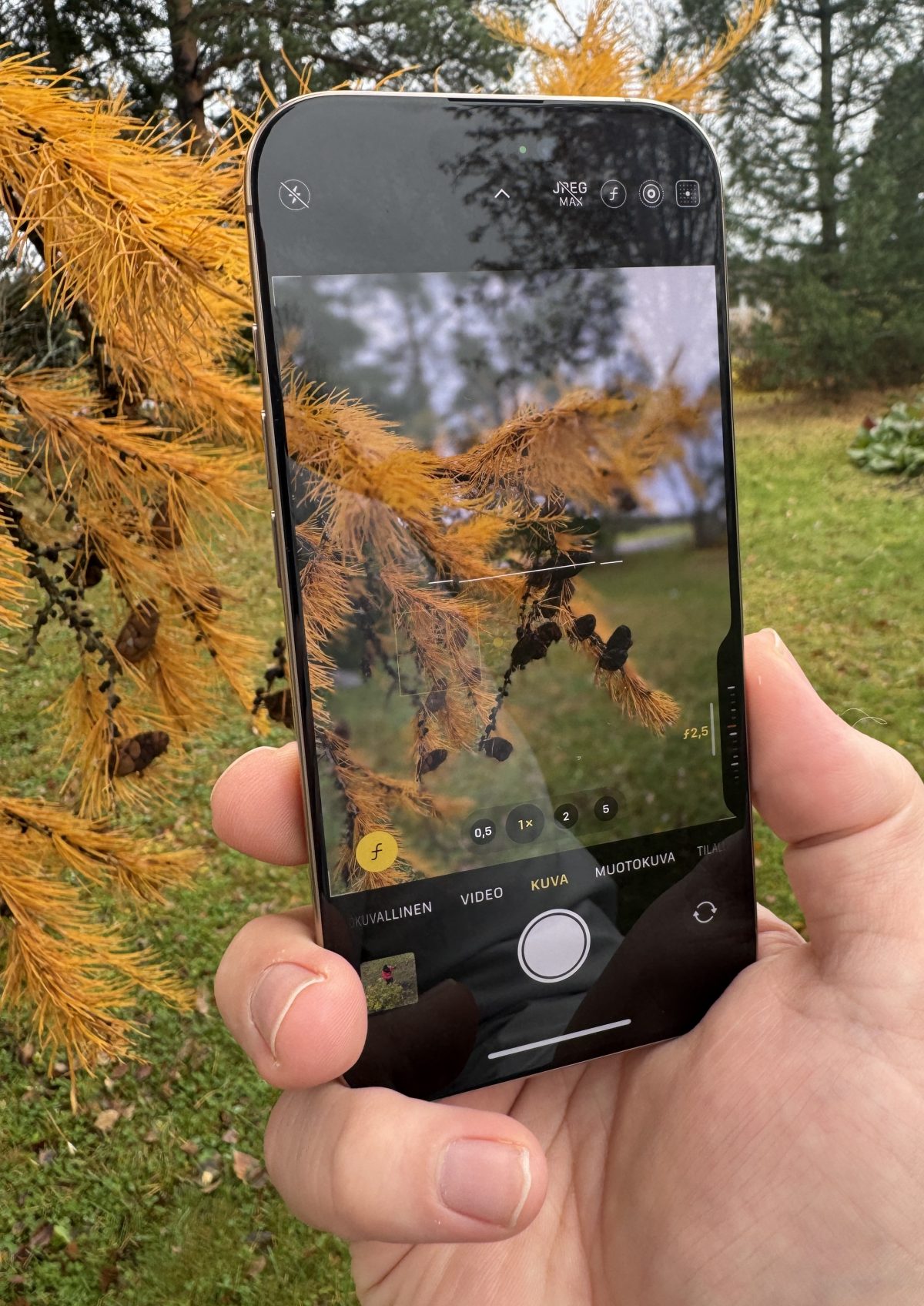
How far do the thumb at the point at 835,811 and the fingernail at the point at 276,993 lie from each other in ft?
1.16

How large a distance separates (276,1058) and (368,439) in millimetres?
383

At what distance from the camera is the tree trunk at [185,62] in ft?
8.50

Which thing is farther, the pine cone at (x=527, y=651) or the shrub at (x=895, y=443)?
the shrub at (x=895, y=443)

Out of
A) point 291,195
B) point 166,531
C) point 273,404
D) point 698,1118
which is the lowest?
point 698,1118

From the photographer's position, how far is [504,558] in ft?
1.91

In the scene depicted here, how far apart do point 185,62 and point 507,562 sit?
285 cm

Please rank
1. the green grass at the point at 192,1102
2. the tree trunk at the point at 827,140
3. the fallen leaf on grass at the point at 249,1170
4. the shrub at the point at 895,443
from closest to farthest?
1. the green grass at the point at 192,1102
2. the fallen leaf on grass at the point at 249,1170
3. the shrub at the point at 895,443
4. the tree trunk at the point at 827,140

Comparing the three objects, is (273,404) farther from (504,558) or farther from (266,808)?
(266,808)

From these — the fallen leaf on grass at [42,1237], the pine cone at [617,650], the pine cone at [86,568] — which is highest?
the pine cone at [86,568]

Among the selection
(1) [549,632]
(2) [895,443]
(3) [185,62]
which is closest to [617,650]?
(1) [549,632]

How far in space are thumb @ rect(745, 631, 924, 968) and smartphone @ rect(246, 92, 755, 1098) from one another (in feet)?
0.09

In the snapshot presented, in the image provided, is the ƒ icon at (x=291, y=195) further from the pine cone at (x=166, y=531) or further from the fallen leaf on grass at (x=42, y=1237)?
the fallen leaf on grass at (x=42, y=1237)

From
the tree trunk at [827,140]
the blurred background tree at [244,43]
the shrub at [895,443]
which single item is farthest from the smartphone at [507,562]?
the tree trunk at [827,140]

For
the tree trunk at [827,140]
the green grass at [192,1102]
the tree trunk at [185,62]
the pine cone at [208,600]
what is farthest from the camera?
the tree trunk at [827,140]
